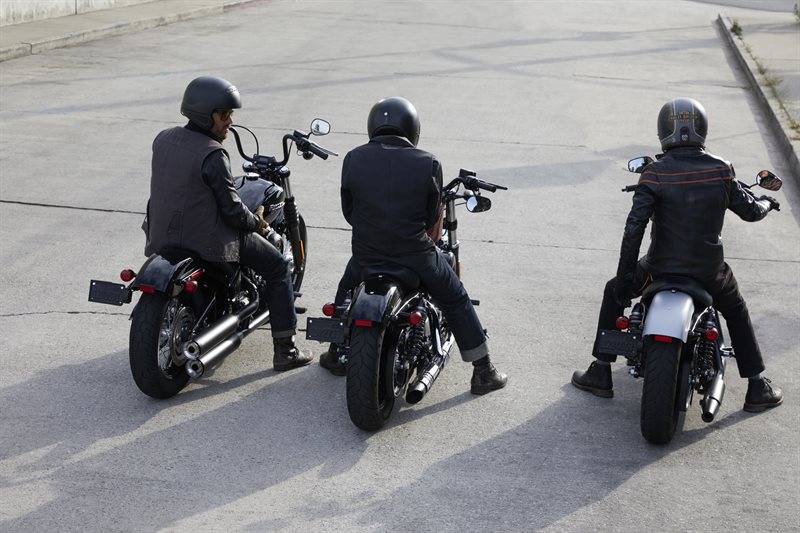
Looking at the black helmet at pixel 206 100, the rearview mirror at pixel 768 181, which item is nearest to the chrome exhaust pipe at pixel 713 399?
the rearview mirror at pixel 768 181

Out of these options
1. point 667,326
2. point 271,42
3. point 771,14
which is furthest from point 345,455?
point 771,14

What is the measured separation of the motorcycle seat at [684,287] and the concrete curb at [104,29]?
1294cm

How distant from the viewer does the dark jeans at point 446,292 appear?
226 inches

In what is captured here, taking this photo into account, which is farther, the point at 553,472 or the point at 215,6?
the point at 215,6

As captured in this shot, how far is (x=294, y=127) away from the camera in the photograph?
501 inches

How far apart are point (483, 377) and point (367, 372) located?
3.40ft

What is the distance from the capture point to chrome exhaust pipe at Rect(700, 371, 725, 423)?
5.55 metres

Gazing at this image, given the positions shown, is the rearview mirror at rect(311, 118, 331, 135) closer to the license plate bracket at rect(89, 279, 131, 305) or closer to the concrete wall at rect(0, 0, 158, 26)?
the license plate bracket at rect(89, 279, 131, 305)

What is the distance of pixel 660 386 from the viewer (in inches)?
212

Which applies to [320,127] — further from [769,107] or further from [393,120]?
[769,107]

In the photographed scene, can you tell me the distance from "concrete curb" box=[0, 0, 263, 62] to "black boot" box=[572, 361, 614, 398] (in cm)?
1251

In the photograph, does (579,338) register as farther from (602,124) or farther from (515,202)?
(602,124)

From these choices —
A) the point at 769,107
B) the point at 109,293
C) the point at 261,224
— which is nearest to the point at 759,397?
the point at 261,224

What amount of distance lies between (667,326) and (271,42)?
15336 mm
